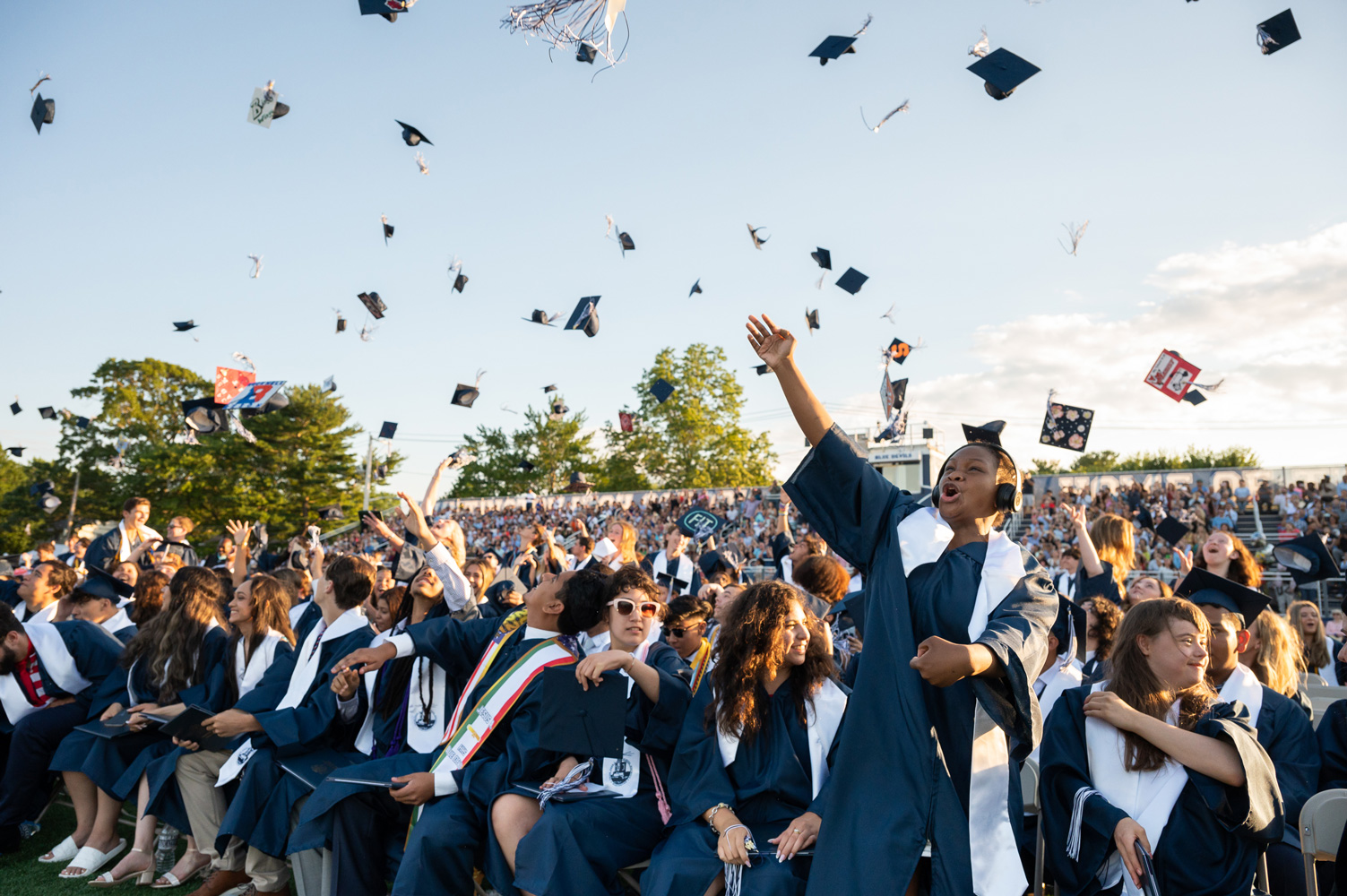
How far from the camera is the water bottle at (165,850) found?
4.87 metres

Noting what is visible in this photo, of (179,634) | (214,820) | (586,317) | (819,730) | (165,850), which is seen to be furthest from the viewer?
(586,317)

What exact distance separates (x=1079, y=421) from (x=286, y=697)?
9050 mm

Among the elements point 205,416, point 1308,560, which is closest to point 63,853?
point 205,416

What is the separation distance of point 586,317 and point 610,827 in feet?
24.1

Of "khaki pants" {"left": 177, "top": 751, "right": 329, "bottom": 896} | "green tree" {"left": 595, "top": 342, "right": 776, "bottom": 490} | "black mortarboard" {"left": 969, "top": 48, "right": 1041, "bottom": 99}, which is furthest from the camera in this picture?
"green tree" {"left": 595, "top": 342, "right": 776, "bottom": 490}

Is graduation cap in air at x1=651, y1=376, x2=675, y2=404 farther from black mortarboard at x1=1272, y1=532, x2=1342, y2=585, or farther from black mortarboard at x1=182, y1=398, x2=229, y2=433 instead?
black mortarboard at x1=1272, y1=532, x2=1342, y2=585

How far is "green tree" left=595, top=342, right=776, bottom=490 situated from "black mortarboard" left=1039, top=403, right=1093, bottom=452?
109 feet

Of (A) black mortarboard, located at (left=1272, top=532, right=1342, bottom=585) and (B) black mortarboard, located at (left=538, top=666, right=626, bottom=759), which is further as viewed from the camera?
(A) black mortarboard, located at (left=1272, top=532, right=1342, bottom=585)

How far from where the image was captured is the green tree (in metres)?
44.2

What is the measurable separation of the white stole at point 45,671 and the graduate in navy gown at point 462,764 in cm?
285

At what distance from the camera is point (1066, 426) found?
10500mm

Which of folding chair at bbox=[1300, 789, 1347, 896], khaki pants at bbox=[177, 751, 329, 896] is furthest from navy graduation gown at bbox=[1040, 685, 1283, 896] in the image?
khaki pants at bbox=[177, 751, 329, 896]

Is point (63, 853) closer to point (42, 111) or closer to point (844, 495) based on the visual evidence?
point (844, 495)

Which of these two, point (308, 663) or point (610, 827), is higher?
point (308, 663)
